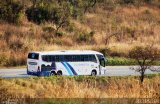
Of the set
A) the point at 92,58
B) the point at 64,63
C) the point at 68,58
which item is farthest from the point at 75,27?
the point at 64,63

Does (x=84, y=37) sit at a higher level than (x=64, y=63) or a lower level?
lower

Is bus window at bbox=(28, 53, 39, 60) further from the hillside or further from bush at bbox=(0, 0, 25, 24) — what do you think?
bush at bbox=(0, 0, 25, 24)

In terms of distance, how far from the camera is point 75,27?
201ft

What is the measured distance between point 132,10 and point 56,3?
613 inches

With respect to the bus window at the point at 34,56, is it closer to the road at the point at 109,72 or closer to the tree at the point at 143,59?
the road at the point at 109,72

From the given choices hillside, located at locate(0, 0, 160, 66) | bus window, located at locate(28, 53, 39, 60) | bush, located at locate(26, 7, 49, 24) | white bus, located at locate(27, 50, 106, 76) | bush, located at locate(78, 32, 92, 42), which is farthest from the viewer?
bush, located at locate(26, 7, 49, 24)

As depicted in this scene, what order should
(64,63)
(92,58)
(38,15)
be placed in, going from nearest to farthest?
(64,63) < (92,58) < (38,15)

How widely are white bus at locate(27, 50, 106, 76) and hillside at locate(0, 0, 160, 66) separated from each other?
7308mm

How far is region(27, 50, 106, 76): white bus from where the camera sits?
34594mm

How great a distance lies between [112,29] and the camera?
205 feet

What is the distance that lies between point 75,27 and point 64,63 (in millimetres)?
25699

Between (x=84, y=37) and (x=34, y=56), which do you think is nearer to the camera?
(x=34, y=56)

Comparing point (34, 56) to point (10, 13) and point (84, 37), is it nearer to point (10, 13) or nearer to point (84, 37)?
point (84, 37)

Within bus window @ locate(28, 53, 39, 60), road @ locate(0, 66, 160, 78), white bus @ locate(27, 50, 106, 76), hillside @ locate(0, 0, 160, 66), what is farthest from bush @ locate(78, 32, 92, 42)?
bus window @ locate(28, 53, 39, 60)
